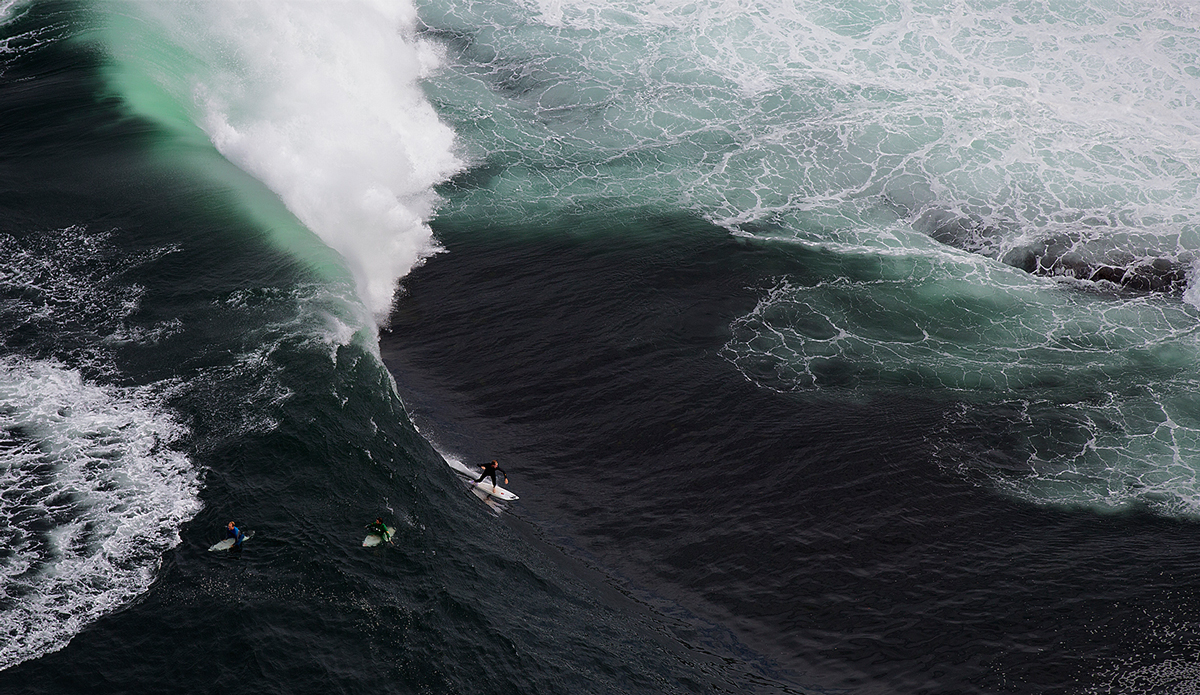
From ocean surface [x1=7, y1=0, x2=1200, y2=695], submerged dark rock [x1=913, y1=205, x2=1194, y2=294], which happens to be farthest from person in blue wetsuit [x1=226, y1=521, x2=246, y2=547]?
submerged dark rock [x1=913, y1=205, x2=1194, y2=294]

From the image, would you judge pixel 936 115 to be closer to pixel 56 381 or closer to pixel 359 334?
pixel 359 334

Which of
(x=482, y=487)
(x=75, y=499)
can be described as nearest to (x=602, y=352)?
(x=482, y=487)

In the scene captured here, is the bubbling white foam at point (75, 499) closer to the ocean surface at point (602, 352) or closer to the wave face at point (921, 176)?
the ocean surface at point (602, 352)

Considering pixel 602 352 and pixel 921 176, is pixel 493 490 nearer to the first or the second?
pixel 602 352

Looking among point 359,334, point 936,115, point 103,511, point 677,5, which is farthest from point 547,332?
point 677,5

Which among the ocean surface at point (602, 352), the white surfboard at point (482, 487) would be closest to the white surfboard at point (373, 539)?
the ocean surface at point (602, 352)

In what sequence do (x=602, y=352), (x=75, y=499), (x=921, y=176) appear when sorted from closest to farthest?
(x=75, y=499) < (x=602, y=352) < (x=921, y=176)

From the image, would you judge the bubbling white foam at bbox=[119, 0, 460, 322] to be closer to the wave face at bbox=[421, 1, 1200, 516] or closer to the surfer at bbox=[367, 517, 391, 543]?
the wave face at bbox=[421, 1, 1200, 516]
